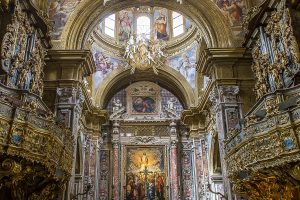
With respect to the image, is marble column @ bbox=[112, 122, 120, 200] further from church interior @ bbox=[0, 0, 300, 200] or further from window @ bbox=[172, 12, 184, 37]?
window @ bbox=[172, 12, 184, 37]

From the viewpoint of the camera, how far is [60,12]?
13078 mm

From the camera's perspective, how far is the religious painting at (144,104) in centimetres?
2150

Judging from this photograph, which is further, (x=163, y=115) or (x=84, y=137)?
(x=163, y=115)

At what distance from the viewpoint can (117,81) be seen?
20.1m

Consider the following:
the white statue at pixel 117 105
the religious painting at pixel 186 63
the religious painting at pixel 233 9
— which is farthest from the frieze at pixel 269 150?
the white statue at pixel 117 105

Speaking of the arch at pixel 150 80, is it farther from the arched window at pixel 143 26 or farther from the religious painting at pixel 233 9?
the religious painting at pixel 233 9

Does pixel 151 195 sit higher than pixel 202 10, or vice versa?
pixel 202 10

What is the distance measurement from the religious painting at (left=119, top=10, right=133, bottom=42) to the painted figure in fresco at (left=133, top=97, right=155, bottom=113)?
12.5ft

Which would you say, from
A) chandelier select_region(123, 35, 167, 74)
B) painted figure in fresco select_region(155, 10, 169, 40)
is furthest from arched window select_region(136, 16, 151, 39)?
chandelier select_region(123, 35, 167, 74)

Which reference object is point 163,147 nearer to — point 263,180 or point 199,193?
point 199,193

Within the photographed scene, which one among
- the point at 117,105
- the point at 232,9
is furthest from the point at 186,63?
the point at 232,9

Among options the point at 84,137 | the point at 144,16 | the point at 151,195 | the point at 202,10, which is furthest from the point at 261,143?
the point at 144,16

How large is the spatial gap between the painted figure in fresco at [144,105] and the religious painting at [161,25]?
3.83 meters

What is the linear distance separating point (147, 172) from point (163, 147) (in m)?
1.73
